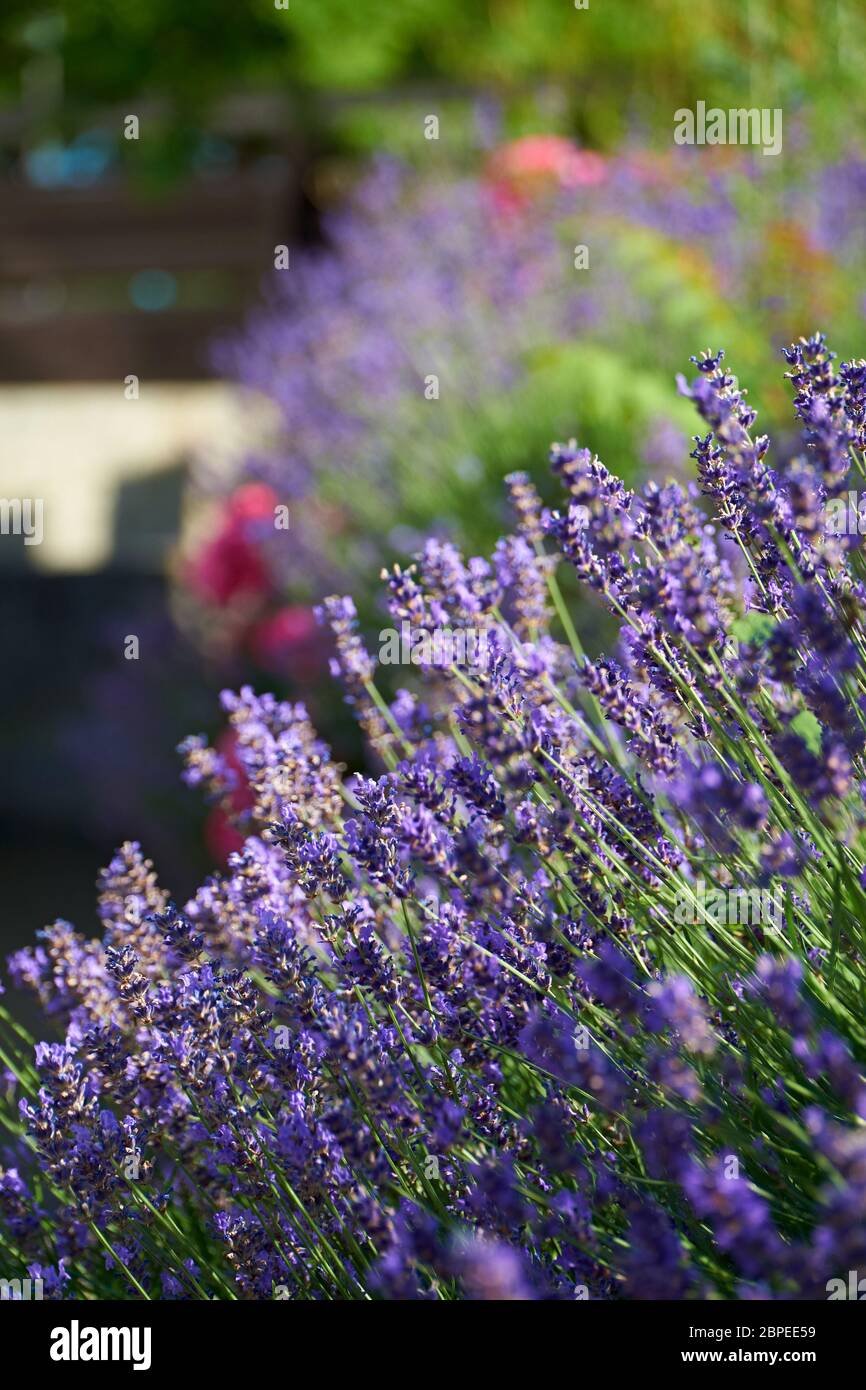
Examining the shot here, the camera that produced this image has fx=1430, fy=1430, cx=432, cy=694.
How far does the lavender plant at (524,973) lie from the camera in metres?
1.05

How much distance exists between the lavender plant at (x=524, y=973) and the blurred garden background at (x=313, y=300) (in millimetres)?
1764

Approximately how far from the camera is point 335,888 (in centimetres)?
121

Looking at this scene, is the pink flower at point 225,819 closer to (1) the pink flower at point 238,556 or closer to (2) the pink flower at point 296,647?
(2) the pink flower at point 296,647

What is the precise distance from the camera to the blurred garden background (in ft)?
13.5

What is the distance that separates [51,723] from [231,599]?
1.83m

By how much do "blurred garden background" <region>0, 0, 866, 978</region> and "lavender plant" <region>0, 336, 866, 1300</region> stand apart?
176cm

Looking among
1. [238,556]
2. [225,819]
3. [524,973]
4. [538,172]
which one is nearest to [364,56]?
[538,172]

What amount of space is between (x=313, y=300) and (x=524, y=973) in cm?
Answer: 462

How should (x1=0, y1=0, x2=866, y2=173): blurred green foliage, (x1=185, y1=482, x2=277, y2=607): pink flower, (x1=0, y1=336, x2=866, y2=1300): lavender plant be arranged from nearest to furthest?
(x1=0, y1=336, x2=866, y2=1300): lavender plant → (x1=185, y1=482, x2=277, y2=607): pink flower → (x1=0, y1=0, x2=866, y2=173): blurred green foliage

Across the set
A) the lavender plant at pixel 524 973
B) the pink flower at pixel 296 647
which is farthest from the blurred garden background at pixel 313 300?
the lavender plant at pixel 524 973

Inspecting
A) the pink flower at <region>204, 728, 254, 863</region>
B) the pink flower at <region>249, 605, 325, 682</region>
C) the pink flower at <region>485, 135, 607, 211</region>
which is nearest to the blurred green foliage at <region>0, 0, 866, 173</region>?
the pink flower at <region>485, 135, 607, 211</region>

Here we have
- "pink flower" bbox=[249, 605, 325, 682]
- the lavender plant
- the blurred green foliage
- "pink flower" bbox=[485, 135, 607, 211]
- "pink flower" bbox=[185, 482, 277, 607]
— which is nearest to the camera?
the lavender plant

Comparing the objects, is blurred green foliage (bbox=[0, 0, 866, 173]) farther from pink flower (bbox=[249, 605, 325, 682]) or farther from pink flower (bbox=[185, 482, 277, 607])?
pink flower (bbox=[249, 605, 325, 682])

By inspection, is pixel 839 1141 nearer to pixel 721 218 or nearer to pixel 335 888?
pixel 335 888
